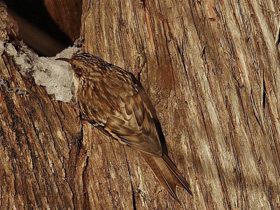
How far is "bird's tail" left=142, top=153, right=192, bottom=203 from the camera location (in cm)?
244

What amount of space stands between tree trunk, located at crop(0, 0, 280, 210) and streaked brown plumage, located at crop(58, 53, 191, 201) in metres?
0.05

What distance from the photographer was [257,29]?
2789mm

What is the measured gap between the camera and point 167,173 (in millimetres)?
2479

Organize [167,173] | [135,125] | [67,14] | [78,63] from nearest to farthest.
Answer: [167,173]
[135,125]
[78,63]
[67,14]

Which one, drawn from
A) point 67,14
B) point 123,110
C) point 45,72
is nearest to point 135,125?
point 123,110

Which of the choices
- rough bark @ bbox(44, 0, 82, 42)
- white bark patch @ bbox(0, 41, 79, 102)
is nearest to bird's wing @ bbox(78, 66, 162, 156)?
white bark patch @ bbox(0, 41, 79, 102)

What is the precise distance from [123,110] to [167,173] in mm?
609

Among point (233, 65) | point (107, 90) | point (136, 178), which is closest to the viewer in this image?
point (136, 178)

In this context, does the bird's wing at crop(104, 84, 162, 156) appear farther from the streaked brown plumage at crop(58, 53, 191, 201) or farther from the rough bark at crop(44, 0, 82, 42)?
the rough bark at crop(44, 0, 82, 42)

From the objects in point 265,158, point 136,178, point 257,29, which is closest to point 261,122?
point 265,158

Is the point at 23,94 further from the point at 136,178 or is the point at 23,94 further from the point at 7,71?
the point at 136,178

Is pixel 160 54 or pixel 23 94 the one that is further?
pixel 160 54

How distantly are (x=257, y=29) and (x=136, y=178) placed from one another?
1114mm

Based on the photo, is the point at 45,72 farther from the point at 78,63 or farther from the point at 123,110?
the point at 123,110
